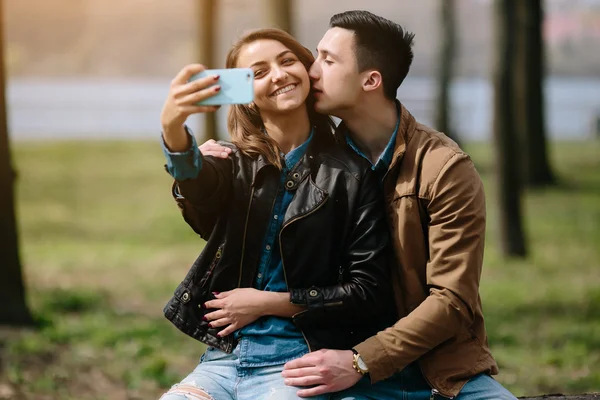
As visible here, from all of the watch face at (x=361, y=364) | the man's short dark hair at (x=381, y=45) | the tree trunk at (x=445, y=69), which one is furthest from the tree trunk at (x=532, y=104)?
the watch face at (x=361, y=364)

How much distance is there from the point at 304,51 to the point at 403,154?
493mm

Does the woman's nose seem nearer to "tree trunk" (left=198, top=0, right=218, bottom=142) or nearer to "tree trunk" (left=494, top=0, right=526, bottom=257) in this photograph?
"tree trunk" (left=494, top=0, right=526, bottom=257)

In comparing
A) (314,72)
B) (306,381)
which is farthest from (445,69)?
(306,381)

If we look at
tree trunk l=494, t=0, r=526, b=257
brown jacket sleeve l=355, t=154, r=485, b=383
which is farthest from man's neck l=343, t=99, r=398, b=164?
tree trunk l=494, t=0, r=526, b=257

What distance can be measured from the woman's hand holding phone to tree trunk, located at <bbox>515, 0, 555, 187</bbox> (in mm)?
11596

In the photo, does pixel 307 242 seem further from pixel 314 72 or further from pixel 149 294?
pixel 149 294

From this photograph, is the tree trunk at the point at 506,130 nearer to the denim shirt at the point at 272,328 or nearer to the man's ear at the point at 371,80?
the man's ear at the point at 371,80

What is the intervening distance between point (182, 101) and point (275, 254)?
0.61m

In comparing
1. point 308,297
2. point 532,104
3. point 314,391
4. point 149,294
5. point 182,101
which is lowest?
point 149,294

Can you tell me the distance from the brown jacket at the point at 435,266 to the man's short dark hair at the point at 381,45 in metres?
0.25

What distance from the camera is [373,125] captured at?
9.81 ft

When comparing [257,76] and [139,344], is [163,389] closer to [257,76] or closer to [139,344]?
[139,344]

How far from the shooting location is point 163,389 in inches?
213

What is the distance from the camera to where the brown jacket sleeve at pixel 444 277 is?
2.73 metres
